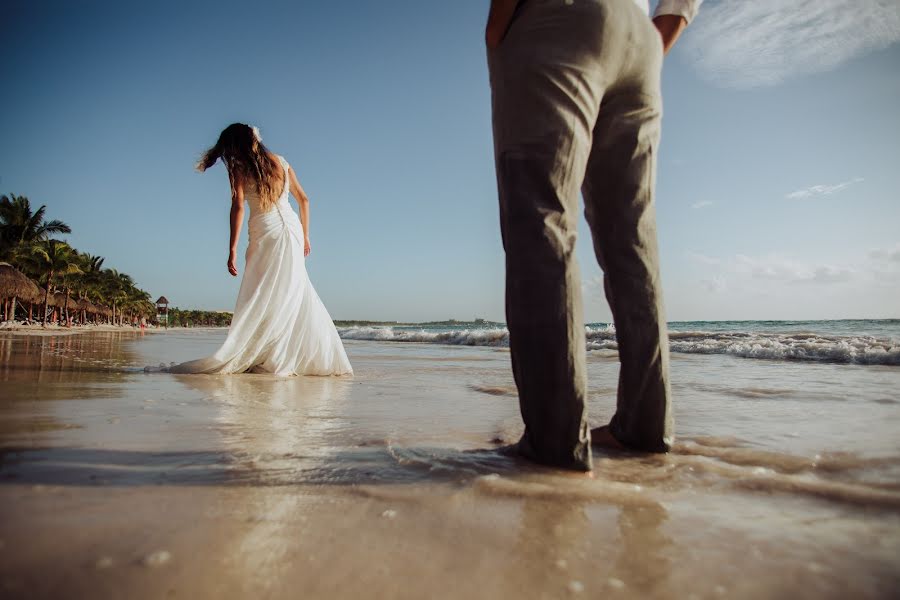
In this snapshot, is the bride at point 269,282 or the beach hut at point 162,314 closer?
the bride at point 269,282

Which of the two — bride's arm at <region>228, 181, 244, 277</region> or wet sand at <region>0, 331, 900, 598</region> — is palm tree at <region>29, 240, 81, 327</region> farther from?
wet sand at <region>0, 331, 900, 598</region>

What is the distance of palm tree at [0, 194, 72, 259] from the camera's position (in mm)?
37062

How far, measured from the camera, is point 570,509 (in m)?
1.01

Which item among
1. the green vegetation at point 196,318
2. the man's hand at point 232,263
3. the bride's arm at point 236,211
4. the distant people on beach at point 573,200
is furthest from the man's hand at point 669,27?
the green vegetation at point 196,318

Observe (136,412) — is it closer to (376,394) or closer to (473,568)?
(376,394)

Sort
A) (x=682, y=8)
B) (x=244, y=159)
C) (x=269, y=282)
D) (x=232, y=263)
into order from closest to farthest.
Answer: (x=682, y=8), (x=244, y=159), (x=269, y=282), (x=232, y=263)

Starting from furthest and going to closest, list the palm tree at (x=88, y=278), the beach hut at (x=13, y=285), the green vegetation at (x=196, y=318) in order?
the green vegetation at (x=196, y=318), the palm tree at (x=88, y=278), the beach hut at (x=13, y=285)

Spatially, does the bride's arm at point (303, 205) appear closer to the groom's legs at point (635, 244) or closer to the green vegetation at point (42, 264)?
the groom's legs at point (635, 244)

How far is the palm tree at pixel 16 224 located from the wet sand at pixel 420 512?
156ft

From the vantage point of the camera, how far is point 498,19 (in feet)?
4.58

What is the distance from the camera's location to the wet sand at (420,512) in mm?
714

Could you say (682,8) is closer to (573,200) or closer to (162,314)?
(573,200)

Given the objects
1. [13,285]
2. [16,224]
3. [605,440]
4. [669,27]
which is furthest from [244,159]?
[16,224]

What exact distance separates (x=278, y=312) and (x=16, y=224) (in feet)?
151
